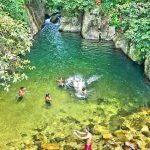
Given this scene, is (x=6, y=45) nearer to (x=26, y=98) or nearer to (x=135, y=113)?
(x=26, y=98)

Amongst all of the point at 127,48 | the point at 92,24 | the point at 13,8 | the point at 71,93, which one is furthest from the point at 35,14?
the point at 71,93

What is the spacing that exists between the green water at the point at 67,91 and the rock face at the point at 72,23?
4.47 metres

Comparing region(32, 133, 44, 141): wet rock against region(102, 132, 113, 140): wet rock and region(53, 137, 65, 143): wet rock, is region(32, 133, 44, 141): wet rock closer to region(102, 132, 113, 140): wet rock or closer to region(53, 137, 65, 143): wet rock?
region(53, 137, 65, 143): wet rock

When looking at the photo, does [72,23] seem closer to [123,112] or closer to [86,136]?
[123,112]

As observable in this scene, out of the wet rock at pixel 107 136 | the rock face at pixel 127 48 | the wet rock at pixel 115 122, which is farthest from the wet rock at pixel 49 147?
the rock face at pixel 127 48

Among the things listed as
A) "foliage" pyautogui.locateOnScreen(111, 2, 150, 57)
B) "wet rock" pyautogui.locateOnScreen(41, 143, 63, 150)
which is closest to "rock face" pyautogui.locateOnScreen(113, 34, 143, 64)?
"foliage" pyautogui.locateOnScreen(111, 2, 150, 57)

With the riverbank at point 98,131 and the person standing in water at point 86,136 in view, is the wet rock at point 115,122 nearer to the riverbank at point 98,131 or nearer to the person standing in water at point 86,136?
the riverbank at point 98,131

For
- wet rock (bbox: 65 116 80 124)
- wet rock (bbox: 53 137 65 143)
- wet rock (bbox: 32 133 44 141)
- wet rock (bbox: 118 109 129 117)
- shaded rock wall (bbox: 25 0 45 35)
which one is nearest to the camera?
wet rock (bbox: 53 137 65 143)

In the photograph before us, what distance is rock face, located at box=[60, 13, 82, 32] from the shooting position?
48594 mm

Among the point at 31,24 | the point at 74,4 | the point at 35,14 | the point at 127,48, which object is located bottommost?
the point at 127,48

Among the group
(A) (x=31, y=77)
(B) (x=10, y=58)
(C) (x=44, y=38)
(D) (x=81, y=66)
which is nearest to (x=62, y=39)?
(C) (x=44, y=38)

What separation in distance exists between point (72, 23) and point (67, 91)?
20726mm

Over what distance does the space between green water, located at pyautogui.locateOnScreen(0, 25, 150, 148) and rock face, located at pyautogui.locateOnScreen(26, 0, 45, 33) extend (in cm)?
400

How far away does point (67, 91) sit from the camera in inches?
1180
